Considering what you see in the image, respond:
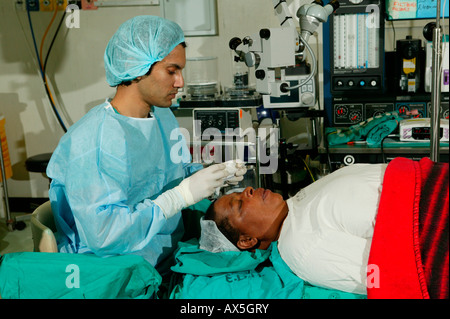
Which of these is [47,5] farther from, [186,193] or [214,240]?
[214,240]

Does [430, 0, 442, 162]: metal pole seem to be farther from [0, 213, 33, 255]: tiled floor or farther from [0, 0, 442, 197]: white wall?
[0, 213, 33, 255]: tiled floor

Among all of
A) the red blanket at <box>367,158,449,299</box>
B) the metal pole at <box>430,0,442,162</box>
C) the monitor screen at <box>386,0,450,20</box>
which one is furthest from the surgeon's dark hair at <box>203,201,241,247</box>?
the monitor screen at <box>386,0,450,20</box>

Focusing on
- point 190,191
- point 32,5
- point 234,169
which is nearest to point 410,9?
point 234,169

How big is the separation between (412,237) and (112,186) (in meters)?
0.89

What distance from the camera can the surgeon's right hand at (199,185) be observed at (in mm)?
1725

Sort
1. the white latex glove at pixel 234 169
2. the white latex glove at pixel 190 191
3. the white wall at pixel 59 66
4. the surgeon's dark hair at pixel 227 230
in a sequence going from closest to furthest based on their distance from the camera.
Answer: the white latex glove at pixel 190 191 < the surgeon's dark hair at pixel 227 230 < the white latex glove at pixel 234 169 < the white wall at pixel 59 66

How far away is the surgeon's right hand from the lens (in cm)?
172

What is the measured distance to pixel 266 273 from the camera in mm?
1617

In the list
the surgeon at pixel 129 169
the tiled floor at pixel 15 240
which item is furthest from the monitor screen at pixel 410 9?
the tiled floor at pixel 15 240

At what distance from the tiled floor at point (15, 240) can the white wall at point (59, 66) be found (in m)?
0.43

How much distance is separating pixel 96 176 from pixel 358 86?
1.74 meters

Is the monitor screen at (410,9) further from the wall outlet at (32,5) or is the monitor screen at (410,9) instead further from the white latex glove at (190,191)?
the wall outlet at (32,5)

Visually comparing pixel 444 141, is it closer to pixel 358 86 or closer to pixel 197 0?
pixel 358 86

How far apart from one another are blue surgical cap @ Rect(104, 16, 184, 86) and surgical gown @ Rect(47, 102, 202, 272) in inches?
5.7
